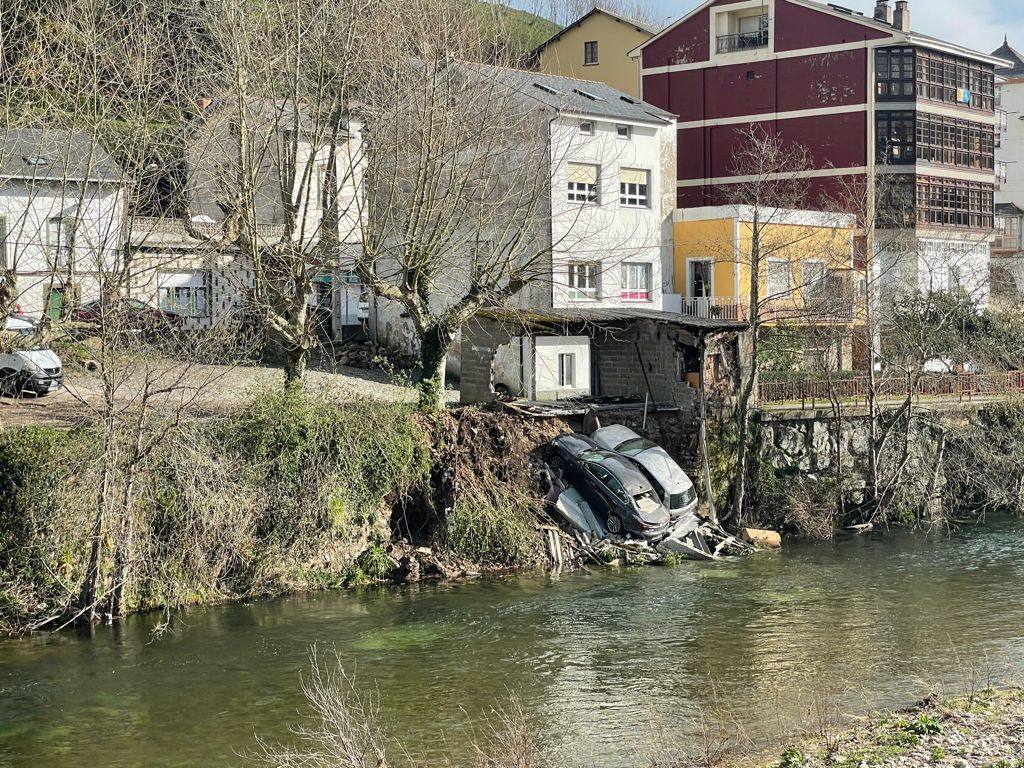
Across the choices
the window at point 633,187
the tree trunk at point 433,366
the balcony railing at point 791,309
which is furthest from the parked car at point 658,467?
the window at point 633,187

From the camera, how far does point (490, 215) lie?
2684 centimetres

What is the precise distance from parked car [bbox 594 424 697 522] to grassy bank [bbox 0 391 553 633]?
204 centimetres

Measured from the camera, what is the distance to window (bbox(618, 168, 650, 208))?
1651 inches

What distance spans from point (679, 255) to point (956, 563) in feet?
64.8

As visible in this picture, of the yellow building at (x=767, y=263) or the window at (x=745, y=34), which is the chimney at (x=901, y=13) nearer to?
the window at (x=745, y=34)

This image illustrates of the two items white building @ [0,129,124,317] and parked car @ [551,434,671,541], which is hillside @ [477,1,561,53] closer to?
white building @ [0,129,124,317]

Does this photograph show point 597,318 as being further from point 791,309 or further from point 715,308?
point 715,308

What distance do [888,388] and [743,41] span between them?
21.2 metres

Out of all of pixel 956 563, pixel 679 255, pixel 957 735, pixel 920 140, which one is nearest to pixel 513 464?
pixel 956 563

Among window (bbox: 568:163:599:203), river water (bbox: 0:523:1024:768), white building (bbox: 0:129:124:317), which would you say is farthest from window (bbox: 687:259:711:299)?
white building (bbox: 0:129:124:317)

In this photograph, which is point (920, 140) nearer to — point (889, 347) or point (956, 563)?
point (889, 347)

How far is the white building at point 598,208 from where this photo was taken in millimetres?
37000

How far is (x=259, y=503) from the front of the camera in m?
23.2

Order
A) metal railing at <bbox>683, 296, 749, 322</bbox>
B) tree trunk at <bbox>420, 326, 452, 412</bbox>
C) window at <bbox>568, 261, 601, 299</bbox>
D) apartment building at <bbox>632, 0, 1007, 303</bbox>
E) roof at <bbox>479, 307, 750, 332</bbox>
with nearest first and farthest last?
1. tree trunk at <bbox>420, 326, 452, 412</bbox>
2. roof at <bbox>479, 307, 750, 332</bbox>
3. window at <bbox>568, 261, 601, 299</bbox>
4. metal railing at <bbox>683, 296, 749, 322</bbox>
5. apartment building at <bbox>632, 0, 1007, 303</bbox>
